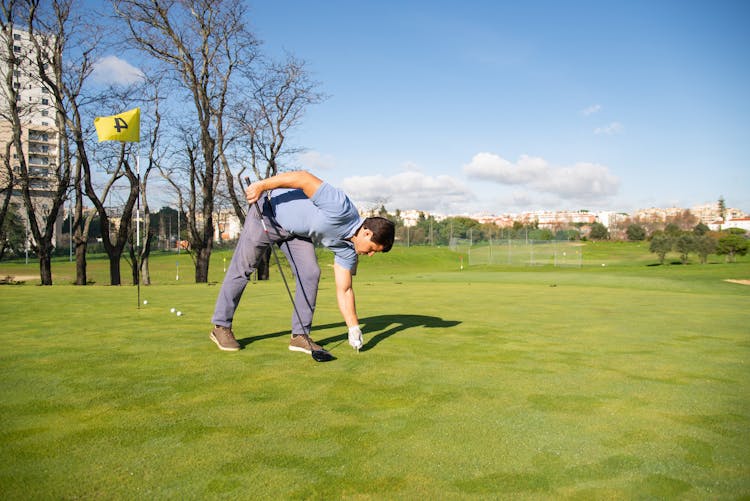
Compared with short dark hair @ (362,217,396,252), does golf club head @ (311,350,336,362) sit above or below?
below

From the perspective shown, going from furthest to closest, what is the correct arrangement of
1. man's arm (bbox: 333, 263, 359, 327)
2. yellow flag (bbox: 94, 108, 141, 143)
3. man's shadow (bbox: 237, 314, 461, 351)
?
1. yellow flag (bbox: 94, 108, 141, 143)
2. man's shadow (bbox: 237, 314, 461, 351)
3. man's arm (bbox: 333, 263, 359, 327)

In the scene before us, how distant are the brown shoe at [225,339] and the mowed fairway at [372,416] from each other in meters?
0.11

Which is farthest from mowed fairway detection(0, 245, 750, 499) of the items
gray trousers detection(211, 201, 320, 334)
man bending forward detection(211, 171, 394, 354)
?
gray trousers detection(211, 201, 320, 334)

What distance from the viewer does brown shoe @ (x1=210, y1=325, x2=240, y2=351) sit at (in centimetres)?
525

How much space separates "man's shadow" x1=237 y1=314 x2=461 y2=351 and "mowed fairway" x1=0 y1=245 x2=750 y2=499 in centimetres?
9

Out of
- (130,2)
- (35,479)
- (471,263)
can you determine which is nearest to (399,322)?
(35,479)

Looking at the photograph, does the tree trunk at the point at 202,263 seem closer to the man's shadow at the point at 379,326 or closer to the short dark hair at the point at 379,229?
the man's shadow at the point at 379,326

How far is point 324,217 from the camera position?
5145mm

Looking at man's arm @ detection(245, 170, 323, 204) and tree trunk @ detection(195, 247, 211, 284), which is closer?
man's arm @ detection(245, 170, 323, 204)

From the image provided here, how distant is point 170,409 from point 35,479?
3.37 ft

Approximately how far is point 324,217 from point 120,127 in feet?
27.0

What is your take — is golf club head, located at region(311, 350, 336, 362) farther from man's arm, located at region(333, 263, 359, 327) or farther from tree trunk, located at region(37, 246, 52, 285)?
tree trunk, located at region(37, 246, 52, 285)

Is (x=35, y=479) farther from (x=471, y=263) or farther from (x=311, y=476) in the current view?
(x=471, y=263)

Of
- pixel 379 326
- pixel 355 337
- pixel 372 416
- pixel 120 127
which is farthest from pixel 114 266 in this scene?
pixel 372 416
